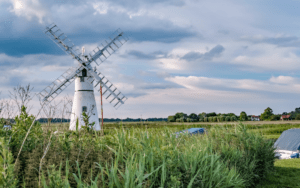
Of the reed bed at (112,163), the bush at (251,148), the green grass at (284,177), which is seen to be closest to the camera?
the reed bed at (112,163)

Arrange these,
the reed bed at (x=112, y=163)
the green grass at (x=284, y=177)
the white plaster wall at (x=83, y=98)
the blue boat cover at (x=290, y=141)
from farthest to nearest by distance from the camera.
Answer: the white plaster wall at (x=83, y=98), the blue boat cover at (x=290, y=141), the green grass at (x=284, y=177), the reed bed at (x=112, y=163)

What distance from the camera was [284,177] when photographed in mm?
9109

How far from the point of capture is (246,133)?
9.20 m

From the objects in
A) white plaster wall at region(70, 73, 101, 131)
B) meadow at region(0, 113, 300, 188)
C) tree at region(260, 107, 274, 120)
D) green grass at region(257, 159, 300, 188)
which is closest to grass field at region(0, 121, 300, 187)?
meadow at region(0, 113, 300, 188)

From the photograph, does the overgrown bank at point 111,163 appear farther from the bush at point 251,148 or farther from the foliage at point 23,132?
the bush at point 251,148

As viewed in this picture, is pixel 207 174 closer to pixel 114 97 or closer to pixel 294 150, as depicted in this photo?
pixel 294 150

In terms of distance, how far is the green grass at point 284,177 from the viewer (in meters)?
8.32

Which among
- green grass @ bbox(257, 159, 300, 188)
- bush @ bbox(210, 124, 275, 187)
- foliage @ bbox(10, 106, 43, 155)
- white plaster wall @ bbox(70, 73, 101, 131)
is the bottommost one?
green grass @ bbox(257, 159, 300, 188)

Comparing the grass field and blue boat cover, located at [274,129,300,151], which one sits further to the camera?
blue boat cover, located at [274,129,300,151]

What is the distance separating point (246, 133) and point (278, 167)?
3.18 metres

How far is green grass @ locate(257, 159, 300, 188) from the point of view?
832 centimetres

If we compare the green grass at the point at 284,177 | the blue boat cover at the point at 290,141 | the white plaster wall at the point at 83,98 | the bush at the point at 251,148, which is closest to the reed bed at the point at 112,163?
the bush at the point at 251,148

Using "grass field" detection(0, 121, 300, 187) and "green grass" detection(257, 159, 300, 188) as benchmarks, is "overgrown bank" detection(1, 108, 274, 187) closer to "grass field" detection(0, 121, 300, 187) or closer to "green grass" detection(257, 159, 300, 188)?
"grass field" detection(0, 121, 300, 187)

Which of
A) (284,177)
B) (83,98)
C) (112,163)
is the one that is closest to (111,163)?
(112,163)
